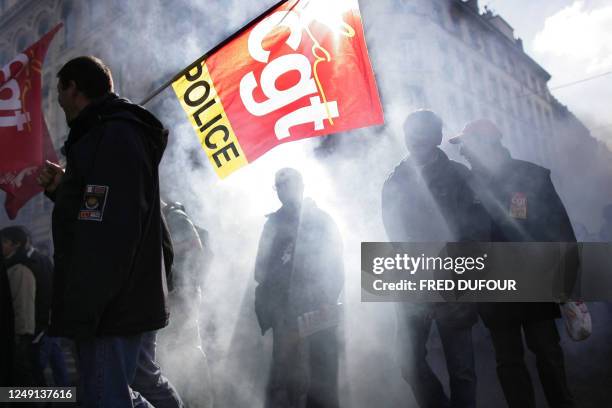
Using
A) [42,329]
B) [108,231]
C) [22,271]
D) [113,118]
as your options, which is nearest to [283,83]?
[113,118]

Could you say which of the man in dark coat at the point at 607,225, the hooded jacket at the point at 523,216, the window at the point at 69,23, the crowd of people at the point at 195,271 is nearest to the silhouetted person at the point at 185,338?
the crowd of people at the point at 195,271

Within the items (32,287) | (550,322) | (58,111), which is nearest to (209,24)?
(32,287)

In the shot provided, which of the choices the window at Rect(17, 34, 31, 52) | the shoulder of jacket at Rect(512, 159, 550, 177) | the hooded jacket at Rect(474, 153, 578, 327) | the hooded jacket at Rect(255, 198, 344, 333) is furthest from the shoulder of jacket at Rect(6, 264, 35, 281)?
the window at Rect(17, 34, 31, 52)

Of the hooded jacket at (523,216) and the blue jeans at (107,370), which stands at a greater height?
the hooded jacket at (523,216)

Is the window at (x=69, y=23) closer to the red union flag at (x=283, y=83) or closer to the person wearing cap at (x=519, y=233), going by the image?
the red union flag at (x=283, y=83)

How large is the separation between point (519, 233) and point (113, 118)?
90.1 inches

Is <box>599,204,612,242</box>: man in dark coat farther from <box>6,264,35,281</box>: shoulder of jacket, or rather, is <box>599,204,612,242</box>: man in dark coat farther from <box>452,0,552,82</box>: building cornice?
<box>452,0,552,82</box>: building cornice

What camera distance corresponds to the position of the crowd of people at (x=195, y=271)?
1648mm

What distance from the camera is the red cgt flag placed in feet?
12.6

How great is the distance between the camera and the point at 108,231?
1627mm

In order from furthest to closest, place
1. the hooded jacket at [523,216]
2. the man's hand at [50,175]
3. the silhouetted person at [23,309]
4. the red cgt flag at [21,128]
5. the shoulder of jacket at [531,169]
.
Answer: the silhouetted person at [23,309], the red cgt flag at [21,128], the shoulder of jacket at [531,169], the hooded jacket at [523,216], the man's hand at [50,175]

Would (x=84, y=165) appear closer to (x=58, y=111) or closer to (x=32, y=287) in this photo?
(x=32, y=287)

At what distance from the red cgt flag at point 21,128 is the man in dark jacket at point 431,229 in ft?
8.99

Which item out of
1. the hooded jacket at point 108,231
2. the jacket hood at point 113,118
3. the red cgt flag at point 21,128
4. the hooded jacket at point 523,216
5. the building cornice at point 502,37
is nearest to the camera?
the hooded jacket at point 108,231
